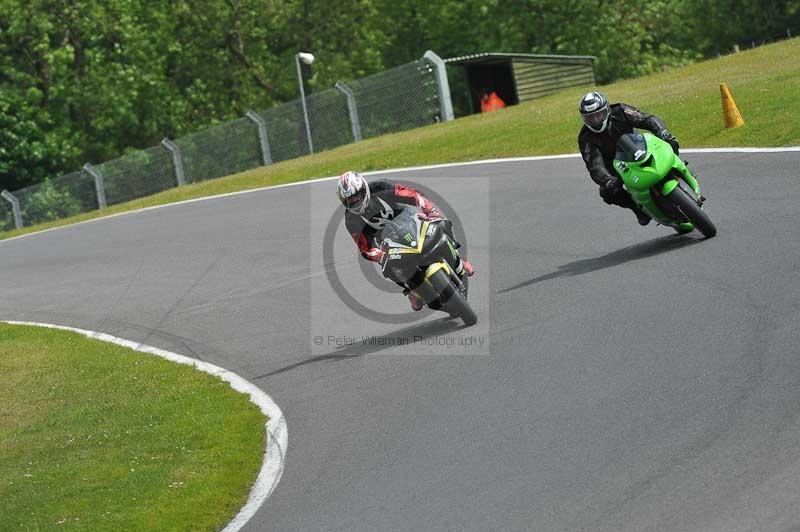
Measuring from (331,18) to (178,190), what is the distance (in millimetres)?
22523

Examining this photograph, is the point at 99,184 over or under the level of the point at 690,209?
under

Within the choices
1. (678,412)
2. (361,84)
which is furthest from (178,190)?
(678,412)

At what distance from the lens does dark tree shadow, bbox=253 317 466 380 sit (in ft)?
37.8

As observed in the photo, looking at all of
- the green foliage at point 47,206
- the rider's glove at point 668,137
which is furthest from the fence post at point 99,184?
the rider's glove at point 668,137

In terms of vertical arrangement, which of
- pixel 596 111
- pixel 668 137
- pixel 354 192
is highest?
pixel 596 111

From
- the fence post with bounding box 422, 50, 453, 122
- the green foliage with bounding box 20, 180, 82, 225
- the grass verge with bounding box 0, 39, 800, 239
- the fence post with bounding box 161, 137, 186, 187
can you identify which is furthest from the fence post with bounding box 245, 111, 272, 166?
the green foliage with bounding box 20, 180, 82, 225

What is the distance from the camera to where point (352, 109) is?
1273 inches

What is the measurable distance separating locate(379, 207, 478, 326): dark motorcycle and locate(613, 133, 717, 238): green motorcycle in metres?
2.16

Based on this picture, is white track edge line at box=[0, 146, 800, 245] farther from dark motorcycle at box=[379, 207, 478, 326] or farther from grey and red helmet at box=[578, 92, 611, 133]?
dark motorcycle at box=[379, 207, 478, 326]

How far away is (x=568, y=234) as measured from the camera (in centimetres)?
1453

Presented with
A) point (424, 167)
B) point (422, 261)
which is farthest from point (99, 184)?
point (422, 261)

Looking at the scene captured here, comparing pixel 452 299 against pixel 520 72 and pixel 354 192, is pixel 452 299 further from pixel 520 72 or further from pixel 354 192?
pixel 520 72

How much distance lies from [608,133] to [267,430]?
5031mm

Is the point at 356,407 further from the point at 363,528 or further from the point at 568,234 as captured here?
the point at 568,234
